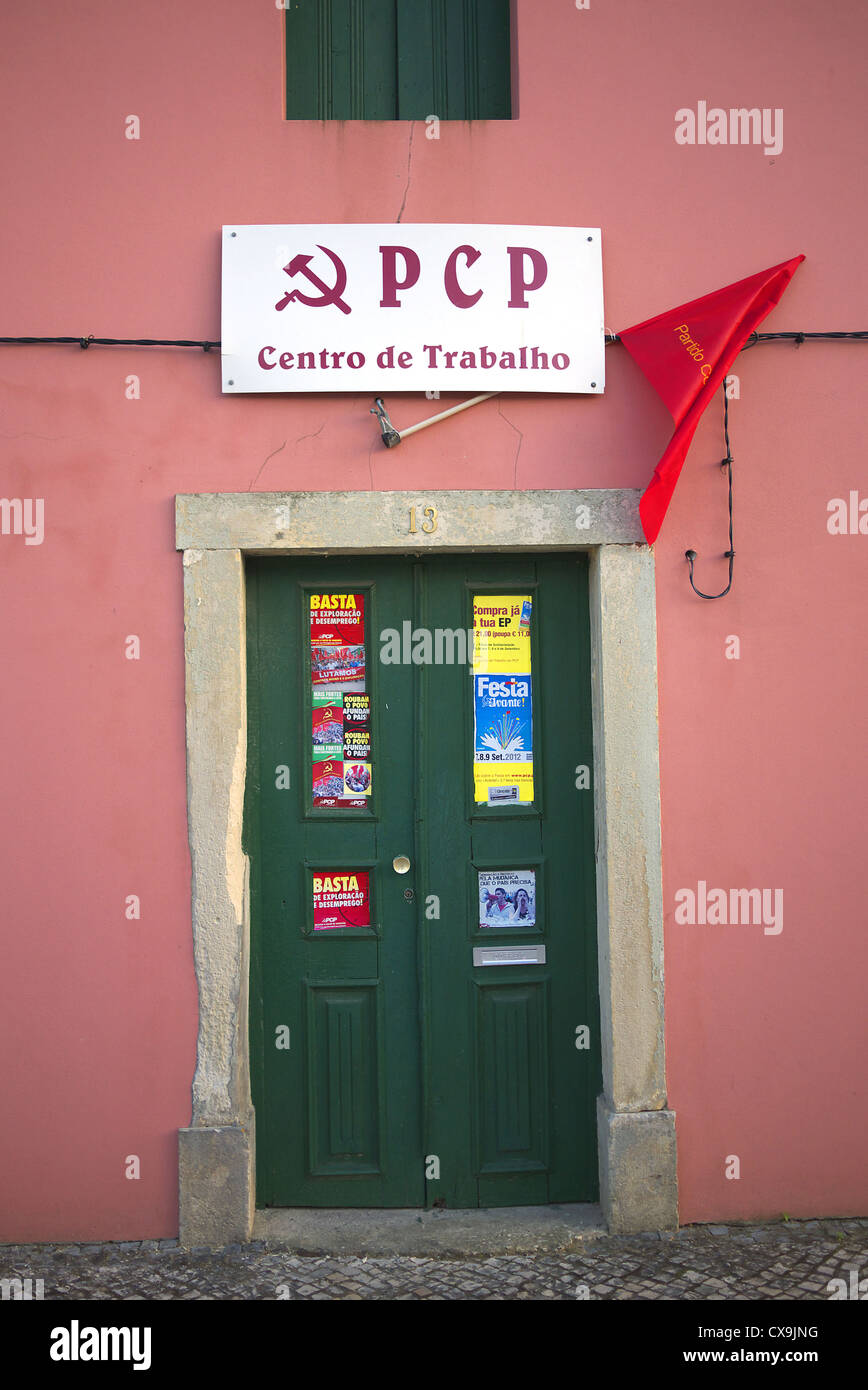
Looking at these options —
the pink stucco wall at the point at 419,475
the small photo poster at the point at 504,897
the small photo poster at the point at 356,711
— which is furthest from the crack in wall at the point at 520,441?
the small photo poster at the point at 504,897

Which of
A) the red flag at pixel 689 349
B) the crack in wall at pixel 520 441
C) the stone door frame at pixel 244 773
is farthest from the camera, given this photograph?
the crack in wall at pixel 520 441

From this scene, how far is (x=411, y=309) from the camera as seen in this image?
13.5 feet

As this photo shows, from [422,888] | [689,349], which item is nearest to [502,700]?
[422,888]

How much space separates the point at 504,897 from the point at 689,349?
236 centimetres

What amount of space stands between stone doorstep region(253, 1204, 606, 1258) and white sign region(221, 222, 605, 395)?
339cm

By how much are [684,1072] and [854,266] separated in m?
3.43

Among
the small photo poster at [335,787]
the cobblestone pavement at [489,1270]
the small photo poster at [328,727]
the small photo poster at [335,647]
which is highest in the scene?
the small photo poster at [335,647]

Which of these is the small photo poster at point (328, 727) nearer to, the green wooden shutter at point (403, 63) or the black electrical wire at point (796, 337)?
the black electrical wire at point (796, 337)

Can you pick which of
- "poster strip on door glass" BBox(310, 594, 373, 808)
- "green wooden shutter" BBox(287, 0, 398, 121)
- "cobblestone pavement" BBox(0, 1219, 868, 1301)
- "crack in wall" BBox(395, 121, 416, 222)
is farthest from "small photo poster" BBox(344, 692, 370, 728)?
"green wooden shutter" BBox(287, 0, 398, 121)

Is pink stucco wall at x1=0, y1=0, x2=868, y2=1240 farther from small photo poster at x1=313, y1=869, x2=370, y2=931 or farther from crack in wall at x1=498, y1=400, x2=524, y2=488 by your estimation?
small photo poster at x1=313, y1=869, x2=370, y2=931

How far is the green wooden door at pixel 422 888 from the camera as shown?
426cm

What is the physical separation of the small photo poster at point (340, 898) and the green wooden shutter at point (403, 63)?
3249 millimetres

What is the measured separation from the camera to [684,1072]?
4.14 meters

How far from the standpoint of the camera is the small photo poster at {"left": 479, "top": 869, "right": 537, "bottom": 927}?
4.32 metres
